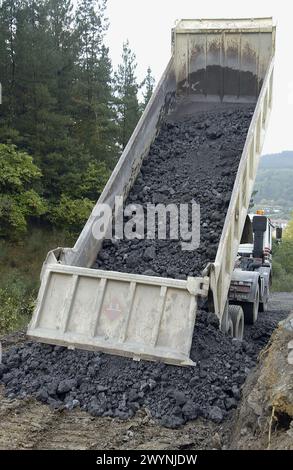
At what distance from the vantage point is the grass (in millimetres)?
10246

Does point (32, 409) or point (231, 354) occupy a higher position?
point (231, 354)

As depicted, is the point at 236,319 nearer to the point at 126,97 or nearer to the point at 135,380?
the point at 135,380

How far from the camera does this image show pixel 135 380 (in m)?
4.76

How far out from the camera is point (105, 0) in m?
20.1

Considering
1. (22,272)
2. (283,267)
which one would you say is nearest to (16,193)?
(22,272)

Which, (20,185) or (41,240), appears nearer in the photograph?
(20,185)

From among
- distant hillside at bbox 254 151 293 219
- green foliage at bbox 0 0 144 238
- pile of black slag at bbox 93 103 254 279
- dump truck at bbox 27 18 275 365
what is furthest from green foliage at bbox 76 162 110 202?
distant hillside at bbox 254 151 293 219

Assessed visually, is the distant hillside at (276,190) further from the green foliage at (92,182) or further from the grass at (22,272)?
the grass at (22,272)

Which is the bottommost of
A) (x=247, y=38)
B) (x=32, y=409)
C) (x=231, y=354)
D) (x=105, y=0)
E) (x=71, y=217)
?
(x=32, y=409)

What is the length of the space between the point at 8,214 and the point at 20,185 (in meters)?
1.01
